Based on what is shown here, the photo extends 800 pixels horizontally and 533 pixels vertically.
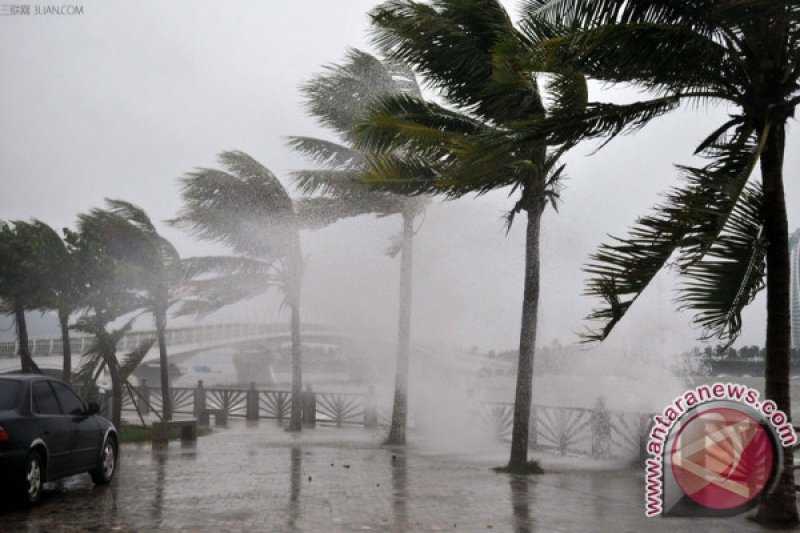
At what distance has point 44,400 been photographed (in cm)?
1061

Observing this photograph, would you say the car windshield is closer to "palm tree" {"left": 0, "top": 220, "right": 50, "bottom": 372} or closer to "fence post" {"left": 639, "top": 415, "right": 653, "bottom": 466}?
"fence post" {"left": 639, "top": 415, "right": 653, "bottom": 466}

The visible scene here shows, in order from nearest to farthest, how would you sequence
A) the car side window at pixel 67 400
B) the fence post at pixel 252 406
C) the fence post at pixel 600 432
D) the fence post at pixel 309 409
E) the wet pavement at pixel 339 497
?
the wet pavement at pixel 339 497
the car side window at pixel 67 400
the fence post at pixel 600 432
the fence post at pixel 309 409
the fence post at pixel 252 406

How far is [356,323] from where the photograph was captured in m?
34.3

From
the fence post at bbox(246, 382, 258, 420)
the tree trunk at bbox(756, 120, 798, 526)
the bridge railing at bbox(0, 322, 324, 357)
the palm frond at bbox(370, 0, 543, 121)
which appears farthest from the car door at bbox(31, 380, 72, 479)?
the bridge railing at bbox(0, 322, 324, 357)

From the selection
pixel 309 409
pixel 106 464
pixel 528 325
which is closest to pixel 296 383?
pixel 309 409

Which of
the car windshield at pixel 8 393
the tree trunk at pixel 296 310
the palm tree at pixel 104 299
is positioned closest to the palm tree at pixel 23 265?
the palm tree at pixel 104 299

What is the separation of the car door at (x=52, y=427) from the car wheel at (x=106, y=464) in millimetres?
1171

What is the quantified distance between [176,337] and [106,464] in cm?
4171

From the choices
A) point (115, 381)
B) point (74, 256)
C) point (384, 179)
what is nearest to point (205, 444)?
point (115, 381)

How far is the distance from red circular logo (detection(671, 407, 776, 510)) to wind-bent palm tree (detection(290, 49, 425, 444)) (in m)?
10.9

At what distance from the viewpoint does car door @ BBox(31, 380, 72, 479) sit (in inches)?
396

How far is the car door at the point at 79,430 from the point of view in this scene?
11.0 meters

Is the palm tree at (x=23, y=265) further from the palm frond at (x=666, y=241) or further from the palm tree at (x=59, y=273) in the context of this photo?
the palm frond at (x=666, y=241)

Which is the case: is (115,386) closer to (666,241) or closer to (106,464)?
(106,464)
